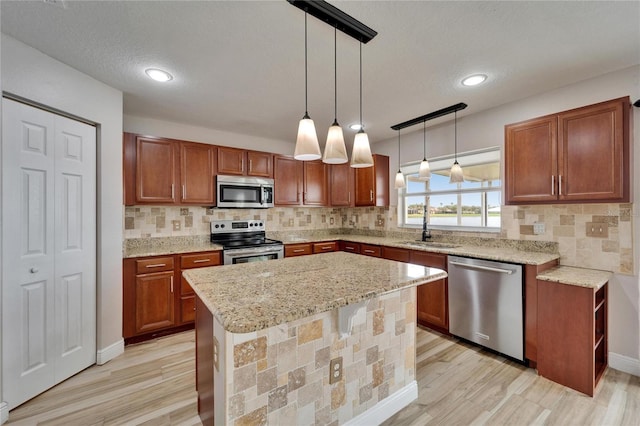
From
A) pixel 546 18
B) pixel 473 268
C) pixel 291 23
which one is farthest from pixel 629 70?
pixel 291 23

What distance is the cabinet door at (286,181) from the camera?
4035 mm

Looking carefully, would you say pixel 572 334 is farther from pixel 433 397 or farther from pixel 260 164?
pixel 260 164

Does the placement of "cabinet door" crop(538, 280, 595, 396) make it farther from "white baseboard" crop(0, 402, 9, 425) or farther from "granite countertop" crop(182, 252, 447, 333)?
"white baseboard" crop(0, 402, 9, 425)

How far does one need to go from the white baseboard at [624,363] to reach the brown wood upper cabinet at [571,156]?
1.30m

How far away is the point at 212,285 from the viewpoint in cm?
143

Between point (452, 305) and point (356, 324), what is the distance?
1734mm

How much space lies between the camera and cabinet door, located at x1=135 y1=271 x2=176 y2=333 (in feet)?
9.05

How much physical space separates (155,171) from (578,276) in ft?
13.6

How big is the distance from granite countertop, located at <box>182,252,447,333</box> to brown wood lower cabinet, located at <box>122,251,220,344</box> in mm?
1429

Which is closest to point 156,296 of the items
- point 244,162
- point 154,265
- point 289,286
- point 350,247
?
point 154,265

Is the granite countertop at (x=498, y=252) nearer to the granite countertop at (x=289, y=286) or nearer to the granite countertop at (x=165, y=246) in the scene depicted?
the granite countertop at (x=289, y=286)

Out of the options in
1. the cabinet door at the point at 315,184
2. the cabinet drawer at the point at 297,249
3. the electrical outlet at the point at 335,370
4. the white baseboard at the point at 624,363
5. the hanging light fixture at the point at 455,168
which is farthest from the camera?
the cabinet door at the point at 315,184

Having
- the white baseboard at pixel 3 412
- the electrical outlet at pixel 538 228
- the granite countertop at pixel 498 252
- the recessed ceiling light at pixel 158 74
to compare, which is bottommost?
the white baseboard at pixel 3 412

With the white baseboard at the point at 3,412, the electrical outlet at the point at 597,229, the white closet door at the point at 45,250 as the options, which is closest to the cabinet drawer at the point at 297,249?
the white closet door at the point at 45,250
